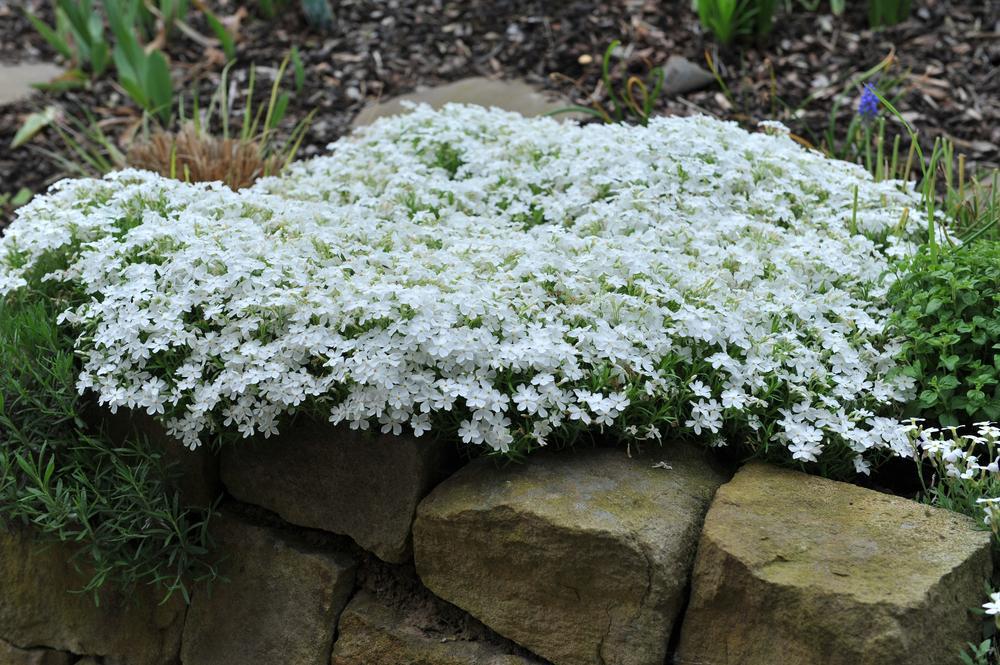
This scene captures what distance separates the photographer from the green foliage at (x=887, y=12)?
510cm

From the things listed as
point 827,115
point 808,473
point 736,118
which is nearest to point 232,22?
point 736,118

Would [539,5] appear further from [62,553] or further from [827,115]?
[62,553]

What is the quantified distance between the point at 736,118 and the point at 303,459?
305 centimetres

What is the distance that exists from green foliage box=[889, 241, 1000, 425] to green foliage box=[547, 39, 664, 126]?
2.00 meters

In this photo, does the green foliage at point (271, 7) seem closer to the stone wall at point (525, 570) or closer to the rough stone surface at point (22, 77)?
the rough stone surface at point (22, 77)

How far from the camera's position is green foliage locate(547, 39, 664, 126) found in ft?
14.7

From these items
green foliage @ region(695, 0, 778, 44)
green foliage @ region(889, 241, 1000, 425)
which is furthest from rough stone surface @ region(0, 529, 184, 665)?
green foliage @ region(695, 0, 778, 44)

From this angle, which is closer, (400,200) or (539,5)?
(400,200)

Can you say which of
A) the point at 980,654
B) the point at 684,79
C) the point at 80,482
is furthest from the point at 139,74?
the point at 980,654

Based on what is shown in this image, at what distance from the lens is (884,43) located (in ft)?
16.7

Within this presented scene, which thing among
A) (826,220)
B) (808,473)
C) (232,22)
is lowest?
(232,22)

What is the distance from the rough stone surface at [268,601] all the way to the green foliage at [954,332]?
62.4 inches

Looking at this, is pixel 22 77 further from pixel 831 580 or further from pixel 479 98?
pixel 831 580

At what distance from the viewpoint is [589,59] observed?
525 centimetres
